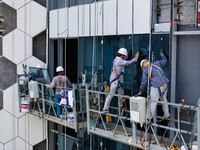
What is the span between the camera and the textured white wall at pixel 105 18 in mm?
7048

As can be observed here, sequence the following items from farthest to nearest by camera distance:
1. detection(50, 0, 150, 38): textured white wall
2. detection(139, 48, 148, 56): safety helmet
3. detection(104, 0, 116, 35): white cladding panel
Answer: detection(104, 0, 116, 35): white cladding panel < detection(50, 0, 150, 38): textured white wall < detection(139, 48, 148, 56): safety helmet

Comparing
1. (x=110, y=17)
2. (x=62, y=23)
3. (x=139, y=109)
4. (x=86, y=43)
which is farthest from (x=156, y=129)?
(x=62, y=23)

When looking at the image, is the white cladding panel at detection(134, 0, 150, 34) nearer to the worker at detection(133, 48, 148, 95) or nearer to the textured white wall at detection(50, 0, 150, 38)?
the textured white wall at detection(50, 0, 150, 38)

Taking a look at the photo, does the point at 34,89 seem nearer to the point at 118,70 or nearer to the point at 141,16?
the point at 118,70

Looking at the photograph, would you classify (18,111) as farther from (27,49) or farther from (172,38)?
(172,38)

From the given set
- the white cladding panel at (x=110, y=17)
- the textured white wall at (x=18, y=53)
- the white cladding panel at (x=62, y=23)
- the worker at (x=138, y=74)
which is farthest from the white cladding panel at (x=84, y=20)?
the worker at (x=138, y=74)

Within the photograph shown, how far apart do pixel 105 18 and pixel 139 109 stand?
3.21 metres

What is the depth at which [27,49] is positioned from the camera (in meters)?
10.5

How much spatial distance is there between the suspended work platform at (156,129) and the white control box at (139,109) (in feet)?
0.54

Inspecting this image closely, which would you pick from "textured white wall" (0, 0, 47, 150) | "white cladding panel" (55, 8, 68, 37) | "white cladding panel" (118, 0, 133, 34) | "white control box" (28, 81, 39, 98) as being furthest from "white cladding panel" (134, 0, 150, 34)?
"textured white wall" (0, 0, 47, 150)

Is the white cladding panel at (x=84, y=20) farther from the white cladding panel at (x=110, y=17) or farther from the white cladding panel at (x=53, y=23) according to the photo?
the white cladding panel at (x=53, y=23)

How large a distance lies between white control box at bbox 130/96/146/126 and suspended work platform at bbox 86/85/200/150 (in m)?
0.16

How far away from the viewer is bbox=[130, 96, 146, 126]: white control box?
550 cm

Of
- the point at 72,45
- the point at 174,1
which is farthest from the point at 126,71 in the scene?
the point at 72,45
